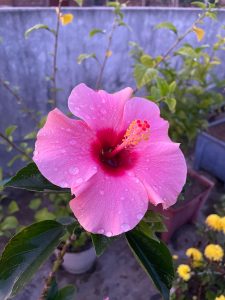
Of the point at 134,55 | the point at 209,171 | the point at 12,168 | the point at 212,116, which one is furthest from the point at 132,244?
the point at 212,116

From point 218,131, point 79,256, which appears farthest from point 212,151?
point 79,256

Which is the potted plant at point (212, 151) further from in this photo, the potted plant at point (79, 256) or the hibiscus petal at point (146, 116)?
the hibiscus petal at point (146, 116)

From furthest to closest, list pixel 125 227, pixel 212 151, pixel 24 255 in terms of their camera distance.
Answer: pixel 212 151 → pixel 24 255 → pixel 125 227

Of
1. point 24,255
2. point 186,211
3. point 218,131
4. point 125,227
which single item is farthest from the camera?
point 218,131

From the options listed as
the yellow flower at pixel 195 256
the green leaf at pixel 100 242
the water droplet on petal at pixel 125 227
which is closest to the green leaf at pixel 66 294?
the green leaf at pixel 100 242

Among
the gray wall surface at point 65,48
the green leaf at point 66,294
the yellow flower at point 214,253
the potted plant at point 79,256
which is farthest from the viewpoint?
the gray wall surface at point 65,48

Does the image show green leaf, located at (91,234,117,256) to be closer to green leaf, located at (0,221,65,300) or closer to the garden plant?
the garden plant

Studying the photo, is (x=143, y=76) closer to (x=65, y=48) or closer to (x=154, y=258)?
(x=154, y=258)

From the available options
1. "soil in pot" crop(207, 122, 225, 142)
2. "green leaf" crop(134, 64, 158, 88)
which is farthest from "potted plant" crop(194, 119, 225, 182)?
"green leaf" crop(134, 64, 158, 88)
